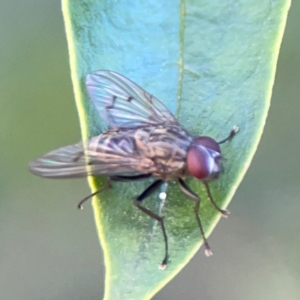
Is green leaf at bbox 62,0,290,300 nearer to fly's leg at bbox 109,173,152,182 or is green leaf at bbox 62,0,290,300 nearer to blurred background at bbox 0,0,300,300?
fly's leg at bbox 109,173,152,182

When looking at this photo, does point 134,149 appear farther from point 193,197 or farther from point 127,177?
point 193,197

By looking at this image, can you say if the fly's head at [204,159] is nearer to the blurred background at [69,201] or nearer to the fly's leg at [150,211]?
the fly's leg at [150,211]

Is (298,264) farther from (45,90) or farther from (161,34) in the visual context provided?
(161,34)

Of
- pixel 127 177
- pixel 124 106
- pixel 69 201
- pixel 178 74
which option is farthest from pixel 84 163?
pixel 69 201

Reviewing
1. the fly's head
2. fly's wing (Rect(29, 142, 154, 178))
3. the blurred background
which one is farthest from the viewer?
the blurred background

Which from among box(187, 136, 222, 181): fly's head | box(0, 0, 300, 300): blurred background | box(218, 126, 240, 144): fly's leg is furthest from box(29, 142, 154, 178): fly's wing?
box(0, 0, 300, 300): blurred background

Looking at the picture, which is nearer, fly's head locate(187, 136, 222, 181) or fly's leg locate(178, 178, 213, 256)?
fly's leg locate(178, 178, 213, 256)

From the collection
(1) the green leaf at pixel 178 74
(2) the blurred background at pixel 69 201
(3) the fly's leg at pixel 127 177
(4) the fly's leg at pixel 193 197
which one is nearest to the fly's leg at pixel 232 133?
(1) the green leaf at pixel 178 74

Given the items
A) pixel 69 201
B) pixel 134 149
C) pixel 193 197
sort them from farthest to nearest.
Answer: pixel 69 201, pixel 134 149, pixel 193 197
